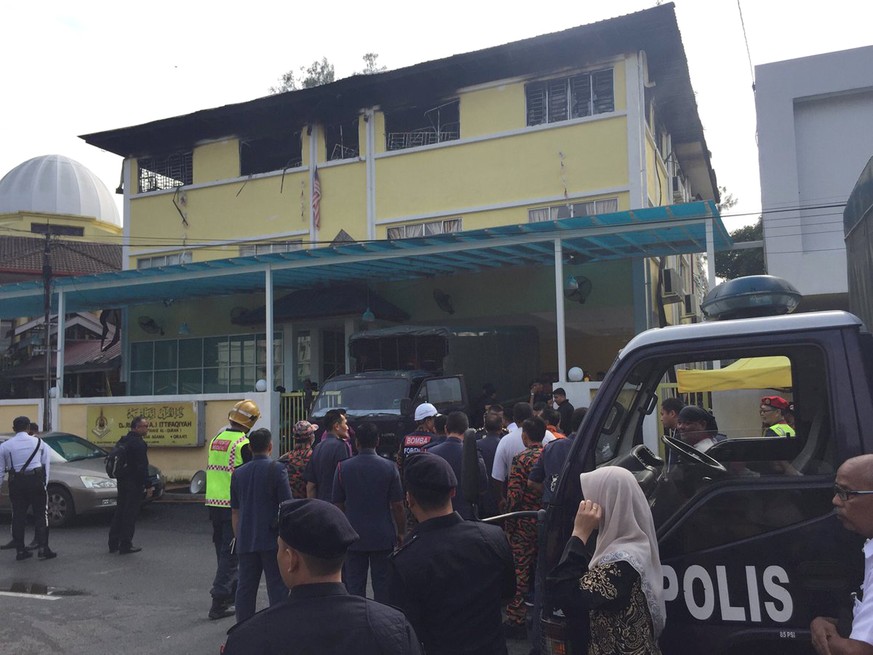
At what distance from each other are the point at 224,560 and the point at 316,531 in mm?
5143

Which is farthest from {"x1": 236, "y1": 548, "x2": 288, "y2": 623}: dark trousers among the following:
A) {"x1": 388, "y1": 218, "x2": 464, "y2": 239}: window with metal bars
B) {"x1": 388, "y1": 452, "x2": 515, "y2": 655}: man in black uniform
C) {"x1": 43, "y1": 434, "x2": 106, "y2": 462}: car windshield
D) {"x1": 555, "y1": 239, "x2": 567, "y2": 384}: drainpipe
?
{"x1": 388, "y1": 218, "x2": 464, "y2": 239}: window with metal bars

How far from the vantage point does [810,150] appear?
54.5 feet

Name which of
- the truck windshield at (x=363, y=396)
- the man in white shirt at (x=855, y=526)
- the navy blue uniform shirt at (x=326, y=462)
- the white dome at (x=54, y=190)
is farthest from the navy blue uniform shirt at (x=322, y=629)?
the white dome at (x=54, y=190)

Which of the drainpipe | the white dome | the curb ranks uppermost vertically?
the white dome

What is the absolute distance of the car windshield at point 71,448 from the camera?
1230 centimetres

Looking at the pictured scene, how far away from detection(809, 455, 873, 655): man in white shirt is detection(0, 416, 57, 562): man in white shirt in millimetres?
9195

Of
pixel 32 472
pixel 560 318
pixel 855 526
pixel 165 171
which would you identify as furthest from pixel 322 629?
pixel 165 171

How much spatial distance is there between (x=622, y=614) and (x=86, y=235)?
Answer: 4338 centimetres

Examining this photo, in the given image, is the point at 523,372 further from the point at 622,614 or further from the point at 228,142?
the point at 622,614

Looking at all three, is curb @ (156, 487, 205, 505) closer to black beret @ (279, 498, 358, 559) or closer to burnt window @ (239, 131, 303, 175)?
burnt window @ (239, 131, 303, 175)

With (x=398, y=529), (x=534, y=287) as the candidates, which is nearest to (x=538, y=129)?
(x=534, y=287)

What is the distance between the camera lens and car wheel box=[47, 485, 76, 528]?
1151 cm

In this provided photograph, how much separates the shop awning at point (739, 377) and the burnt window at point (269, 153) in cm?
1332

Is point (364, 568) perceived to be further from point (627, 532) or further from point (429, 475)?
point (627, 532)
